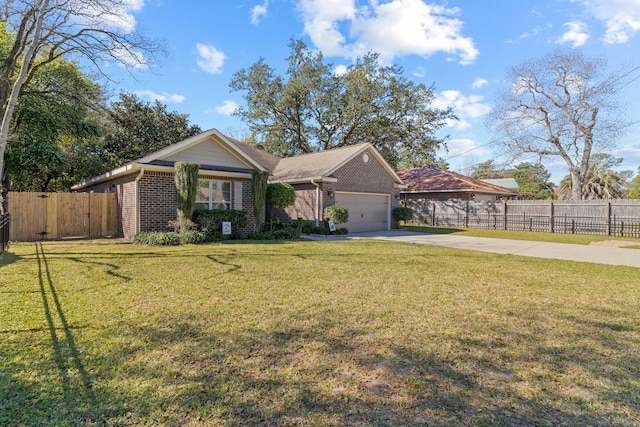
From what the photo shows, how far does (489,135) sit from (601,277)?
2515 centimetres

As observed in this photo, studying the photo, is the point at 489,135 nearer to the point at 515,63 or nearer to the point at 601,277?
the point at 515,63

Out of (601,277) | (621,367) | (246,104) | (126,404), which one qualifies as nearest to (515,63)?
(246,104)

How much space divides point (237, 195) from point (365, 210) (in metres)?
7.32

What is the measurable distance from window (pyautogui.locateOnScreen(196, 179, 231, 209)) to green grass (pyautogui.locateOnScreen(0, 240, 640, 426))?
6.60m

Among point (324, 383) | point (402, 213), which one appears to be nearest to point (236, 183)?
point (402, 213)

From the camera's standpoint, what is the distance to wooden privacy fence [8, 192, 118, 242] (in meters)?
11.6

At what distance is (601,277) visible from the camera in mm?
6809

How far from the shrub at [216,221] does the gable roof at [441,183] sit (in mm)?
16073

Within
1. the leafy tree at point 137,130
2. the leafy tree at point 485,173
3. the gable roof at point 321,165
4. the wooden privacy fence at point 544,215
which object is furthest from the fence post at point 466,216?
the leafy tree at point 485,173

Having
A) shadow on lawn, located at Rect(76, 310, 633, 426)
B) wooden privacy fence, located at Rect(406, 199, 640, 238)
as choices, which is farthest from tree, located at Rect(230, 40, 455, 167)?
shadow on lawn, located at Rect(76, 310, 633, 426)

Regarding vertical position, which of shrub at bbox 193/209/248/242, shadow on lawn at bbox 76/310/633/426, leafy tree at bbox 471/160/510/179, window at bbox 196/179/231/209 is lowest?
shadow on lawn at bbox 76/310/633/426

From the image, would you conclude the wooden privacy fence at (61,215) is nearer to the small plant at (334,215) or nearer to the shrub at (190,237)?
the shrub at (190,237)

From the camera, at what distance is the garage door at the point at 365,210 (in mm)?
17384

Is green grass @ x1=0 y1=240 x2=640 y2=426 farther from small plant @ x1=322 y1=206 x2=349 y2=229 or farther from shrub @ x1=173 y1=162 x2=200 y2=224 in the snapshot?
small plant @ x1=322 y1=206 x2=349 y2=229
